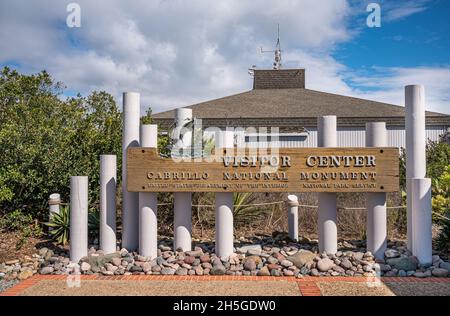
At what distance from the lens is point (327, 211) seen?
7.12 meters

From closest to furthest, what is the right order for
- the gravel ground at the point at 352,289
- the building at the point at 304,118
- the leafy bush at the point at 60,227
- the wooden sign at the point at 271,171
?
the gravel ground at the point at 352,289, the wooden sign at the point at 271,171, the leafy bush at the point at 60,227, the building at the point at 304,118

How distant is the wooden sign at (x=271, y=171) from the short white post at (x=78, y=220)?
83 cm

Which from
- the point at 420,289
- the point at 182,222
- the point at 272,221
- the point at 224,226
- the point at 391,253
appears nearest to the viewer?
the point at 420,289

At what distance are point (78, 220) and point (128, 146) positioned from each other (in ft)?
4.88

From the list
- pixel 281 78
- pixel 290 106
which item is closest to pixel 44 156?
pixel 290 106

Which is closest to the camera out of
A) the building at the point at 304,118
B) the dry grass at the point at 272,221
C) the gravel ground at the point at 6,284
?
the gravel ground at the point at 6,284

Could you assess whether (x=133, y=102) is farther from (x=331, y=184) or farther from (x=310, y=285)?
(x=310, y=285)

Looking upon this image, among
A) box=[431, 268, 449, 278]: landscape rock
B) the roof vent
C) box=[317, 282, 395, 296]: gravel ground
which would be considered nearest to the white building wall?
the roof vent

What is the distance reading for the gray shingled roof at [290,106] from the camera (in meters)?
19.4

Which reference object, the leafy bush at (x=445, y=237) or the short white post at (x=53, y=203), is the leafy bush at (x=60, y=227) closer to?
the short white post at (x=53, y=203)

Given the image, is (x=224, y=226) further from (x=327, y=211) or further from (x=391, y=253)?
(x=391, y=253)

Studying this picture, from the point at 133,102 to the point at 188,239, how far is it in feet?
8.36

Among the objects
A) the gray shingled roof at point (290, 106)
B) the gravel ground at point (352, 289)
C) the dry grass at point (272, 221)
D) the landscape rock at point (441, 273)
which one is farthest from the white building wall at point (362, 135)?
the gravel ground at point (352, 289)

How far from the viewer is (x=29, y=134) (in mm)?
9391
